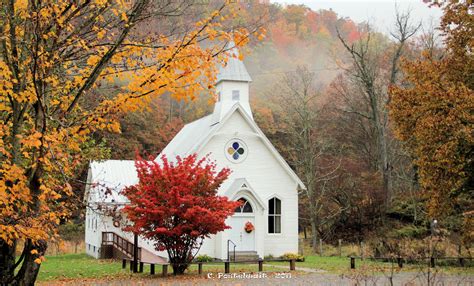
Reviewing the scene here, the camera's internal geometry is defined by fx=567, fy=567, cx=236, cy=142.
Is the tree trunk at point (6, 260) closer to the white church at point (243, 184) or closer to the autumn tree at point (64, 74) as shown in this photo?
the autumn tree at point (64, 74)

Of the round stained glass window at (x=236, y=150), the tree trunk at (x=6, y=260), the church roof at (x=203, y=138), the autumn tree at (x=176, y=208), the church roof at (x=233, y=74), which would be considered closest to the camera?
the tree trunk at (x=6, y=260)

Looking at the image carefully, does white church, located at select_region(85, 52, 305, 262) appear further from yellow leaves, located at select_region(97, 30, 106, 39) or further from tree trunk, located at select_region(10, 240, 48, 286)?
yellow leaves, located at select_region(97, 30, 106, 39)

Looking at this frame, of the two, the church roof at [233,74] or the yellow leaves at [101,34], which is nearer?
the yellow leaves at [101,34]

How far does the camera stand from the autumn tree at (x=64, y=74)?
299 inches

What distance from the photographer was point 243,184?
28.7 metres

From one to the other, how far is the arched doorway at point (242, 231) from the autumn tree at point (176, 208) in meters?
7.49

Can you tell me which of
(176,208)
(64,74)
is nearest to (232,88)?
(176,208)

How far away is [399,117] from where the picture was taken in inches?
909

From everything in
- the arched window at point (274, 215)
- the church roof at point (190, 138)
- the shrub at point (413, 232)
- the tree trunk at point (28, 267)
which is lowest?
the tree trunk at point (28, 267)

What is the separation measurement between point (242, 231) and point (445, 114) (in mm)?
12109

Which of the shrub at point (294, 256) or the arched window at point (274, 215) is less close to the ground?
the arched window at point (274, 215)

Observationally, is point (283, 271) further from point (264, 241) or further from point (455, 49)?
point (455, 49)

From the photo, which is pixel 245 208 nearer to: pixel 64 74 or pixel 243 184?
pixel 243 184

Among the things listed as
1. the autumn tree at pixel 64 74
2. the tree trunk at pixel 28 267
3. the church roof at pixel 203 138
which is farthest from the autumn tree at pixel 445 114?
the tree trunk at pixel 28 267
